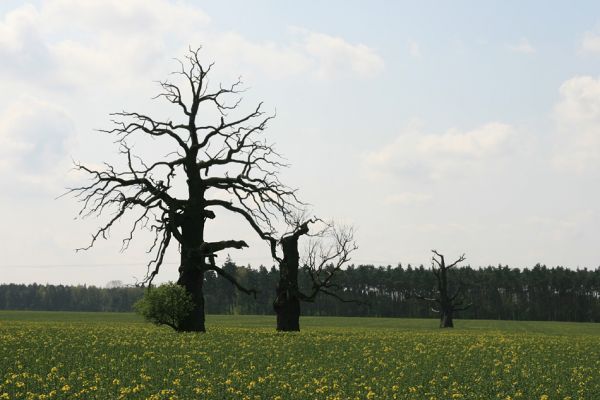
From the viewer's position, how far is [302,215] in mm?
Answer: 49312

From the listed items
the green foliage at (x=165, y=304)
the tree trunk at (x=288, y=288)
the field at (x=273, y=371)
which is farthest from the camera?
the tree trunk at (x=288, y=288)

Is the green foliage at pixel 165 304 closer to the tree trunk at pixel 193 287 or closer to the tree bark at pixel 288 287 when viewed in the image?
the tree trunk at pixel 193 287

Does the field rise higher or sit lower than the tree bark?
lower

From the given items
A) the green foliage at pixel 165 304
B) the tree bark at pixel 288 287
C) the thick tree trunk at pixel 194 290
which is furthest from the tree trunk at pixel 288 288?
the green foliage at pixel 165 304

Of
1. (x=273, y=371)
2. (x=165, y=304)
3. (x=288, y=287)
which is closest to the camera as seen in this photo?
(x=273, y=371)

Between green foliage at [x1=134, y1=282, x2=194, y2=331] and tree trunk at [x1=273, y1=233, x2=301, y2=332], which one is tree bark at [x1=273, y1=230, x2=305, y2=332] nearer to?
tree trunk at [x1=273, y1=233, x2=301, y2=332]

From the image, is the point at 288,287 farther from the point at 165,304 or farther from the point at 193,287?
the point at 165,304

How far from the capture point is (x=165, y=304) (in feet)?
128

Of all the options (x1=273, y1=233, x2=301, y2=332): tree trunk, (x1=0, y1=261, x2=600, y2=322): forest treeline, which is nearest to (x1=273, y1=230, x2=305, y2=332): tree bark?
(x1=273, y1=233, x2=301, y2=332): tree trunk

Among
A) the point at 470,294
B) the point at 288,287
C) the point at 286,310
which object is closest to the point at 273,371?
the point at 288,287

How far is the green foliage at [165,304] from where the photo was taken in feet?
128

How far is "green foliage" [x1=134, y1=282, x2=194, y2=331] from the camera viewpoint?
39.1 m

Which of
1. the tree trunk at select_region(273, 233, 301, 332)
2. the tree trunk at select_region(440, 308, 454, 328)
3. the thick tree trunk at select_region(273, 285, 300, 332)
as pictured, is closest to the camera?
the tree trunk at select_region(273, 233, 301, 332)

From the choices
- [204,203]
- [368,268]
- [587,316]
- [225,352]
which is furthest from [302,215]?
[368,268]
